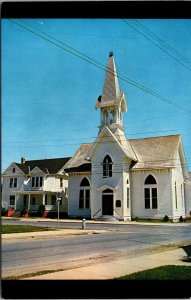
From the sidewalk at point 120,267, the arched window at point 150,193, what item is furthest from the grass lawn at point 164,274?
the arched window at point 150,193

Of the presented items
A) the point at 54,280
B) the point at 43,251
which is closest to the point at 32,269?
the point at 54,280

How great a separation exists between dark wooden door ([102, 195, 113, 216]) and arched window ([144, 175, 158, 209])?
10.2 feet

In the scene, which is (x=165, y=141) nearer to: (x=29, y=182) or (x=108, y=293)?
(x=29, y=182)

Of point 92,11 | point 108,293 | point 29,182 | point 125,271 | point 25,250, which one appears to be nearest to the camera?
point 108,293

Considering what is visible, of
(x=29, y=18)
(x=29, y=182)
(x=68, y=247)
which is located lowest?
(x=68, y=247)

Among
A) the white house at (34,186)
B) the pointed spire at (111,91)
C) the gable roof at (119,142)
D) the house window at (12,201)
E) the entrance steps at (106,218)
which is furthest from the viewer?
the house window at (12,201)

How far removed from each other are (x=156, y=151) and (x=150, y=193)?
12.9ft

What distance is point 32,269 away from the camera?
26.3 feet

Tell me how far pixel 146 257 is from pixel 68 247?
3.23 meters

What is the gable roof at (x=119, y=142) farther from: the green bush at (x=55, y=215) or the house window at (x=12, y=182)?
the house window at (x=12, y=182)

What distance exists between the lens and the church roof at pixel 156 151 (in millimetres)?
30531

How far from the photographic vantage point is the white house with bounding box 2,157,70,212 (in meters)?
37.8

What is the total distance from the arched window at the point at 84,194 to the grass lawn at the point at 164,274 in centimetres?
2492

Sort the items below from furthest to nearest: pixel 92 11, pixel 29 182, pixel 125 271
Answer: pixel 29 182, pixel 125 271, pixel 92 11
